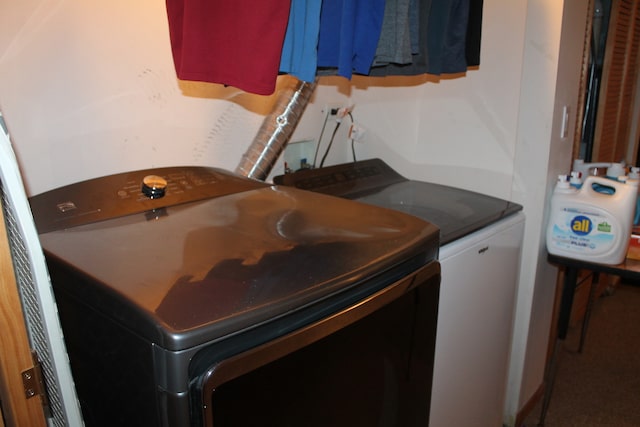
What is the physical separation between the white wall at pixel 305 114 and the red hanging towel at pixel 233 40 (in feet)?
0.82

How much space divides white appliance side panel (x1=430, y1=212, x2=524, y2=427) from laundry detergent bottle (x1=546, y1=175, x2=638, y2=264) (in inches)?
8.4

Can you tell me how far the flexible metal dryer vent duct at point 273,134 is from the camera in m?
1.56

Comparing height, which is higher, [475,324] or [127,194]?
[127,194]

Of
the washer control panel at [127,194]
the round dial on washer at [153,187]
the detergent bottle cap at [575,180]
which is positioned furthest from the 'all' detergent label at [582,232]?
the round dial on washer at [153,187]

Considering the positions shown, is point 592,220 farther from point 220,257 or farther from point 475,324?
point 220,257

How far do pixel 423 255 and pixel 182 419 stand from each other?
1.93 feet

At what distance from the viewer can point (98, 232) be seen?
949 millimetres

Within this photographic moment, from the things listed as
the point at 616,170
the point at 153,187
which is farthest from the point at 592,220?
the point at 153,187

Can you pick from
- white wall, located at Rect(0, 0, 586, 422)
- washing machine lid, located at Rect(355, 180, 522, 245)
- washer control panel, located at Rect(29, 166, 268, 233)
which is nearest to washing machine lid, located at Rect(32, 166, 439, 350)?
washer control panel, located at Rect(29, 166, 268, 233)

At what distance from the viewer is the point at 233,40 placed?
114 centimetres

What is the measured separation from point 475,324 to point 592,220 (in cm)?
62

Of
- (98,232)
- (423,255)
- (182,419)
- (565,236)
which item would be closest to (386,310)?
(423,255)

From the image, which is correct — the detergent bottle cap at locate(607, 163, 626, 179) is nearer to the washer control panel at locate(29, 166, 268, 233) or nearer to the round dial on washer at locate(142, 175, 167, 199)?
the washer control panel at locate(29, 166, 268, 233)

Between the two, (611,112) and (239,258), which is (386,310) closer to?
(239,258)
